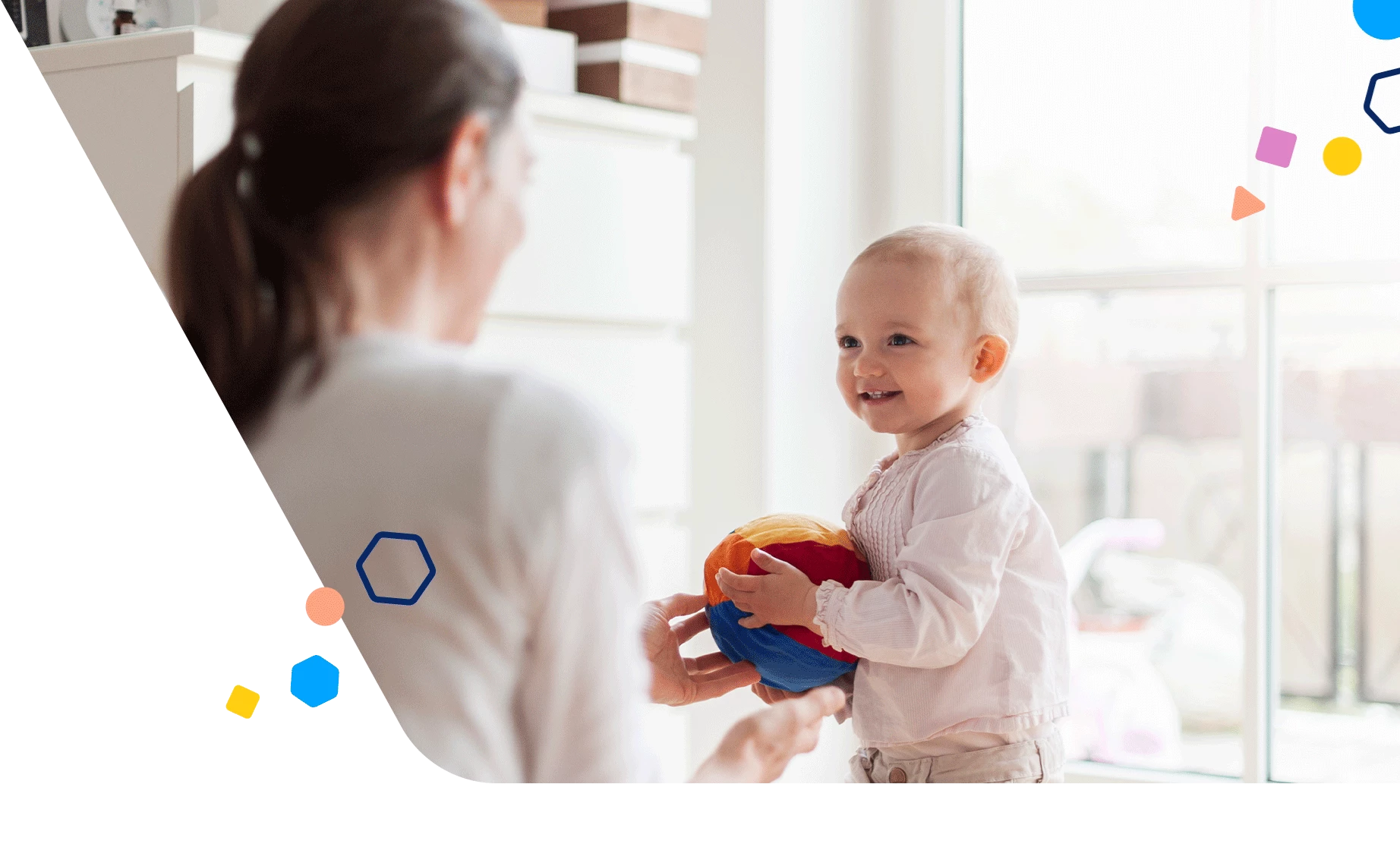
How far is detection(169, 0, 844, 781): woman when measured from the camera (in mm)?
663

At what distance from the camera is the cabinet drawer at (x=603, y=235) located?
3.00ft

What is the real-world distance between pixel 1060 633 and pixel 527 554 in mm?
455

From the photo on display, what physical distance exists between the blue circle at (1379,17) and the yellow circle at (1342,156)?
0.28ft

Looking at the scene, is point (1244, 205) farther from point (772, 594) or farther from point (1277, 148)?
point (772, 594)

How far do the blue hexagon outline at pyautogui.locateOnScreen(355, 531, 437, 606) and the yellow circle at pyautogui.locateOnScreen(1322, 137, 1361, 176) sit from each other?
74 centimetres

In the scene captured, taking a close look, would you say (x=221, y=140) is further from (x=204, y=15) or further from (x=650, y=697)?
(x=650, y=697)

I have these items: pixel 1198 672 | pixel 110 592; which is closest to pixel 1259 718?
pixel 1198 672

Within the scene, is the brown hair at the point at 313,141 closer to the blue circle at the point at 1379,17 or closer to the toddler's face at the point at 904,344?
the toddler's face at the point at 904,344

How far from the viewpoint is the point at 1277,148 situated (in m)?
1.06

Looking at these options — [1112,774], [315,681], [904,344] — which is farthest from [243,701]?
[1112,774]

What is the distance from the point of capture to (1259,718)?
4.59 feet

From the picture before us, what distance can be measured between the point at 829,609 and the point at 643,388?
38 centimetres

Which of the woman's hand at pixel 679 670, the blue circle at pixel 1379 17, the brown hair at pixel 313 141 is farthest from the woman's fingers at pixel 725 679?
the blue circle at pixel 1379 17

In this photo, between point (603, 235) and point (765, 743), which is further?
point (603, 235)
